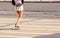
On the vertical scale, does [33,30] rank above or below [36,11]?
below

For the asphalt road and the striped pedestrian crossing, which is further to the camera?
the asphalt road

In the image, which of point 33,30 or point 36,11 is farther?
point 36,11

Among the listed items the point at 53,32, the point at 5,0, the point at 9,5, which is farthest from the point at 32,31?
the point at 5,0

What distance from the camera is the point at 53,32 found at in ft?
31.7

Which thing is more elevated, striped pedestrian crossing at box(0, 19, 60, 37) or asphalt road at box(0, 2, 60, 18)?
asphalt road at box(0, 2, 60, 18)

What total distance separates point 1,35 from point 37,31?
1486 mm

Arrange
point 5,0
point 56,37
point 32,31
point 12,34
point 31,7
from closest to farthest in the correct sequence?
point 56,37 → point 12,34 → point 32,31 → point 31,7 → point 5,0

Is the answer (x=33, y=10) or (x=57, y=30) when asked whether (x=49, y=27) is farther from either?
(x=33, y=10)

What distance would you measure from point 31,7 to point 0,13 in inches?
95.8

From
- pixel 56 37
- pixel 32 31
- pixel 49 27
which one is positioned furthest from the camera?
pixel 49 27

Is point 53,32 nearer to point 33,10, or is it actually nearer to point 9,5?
point 33,10

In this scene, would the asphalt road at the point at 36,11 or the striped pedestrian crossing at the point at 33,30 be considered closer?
the striped pedestrian crossing at the point at 33,30

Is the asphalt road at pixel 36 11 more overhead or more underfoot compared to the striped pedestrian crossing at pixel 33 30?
more overhead

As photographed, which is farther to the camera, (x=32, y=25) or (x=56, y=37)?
(x=32, y=25)
